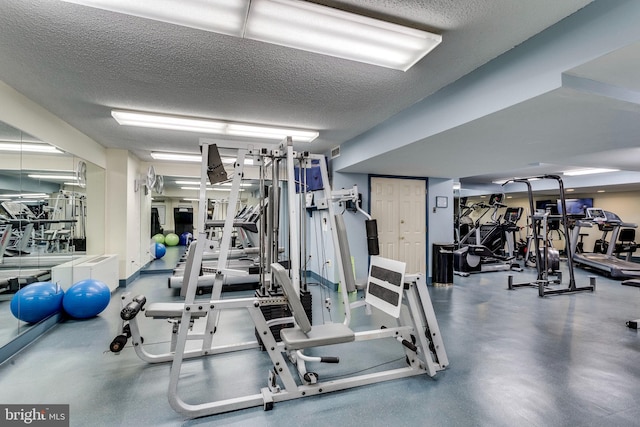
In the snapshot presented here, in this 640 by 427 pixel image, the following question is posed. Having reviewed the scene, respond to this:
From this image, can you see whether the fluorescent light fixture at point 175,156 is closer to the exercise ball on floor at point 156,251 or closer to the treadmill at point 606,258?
the exercise ball on floor at point 156,251

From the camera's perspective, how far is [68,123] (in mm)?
3906

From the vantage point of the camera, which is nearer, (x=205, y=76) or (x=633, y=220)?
(x=205, y=76)

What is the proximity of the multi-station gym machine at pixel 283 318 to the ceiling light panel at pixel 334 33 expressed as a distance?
0.84 m

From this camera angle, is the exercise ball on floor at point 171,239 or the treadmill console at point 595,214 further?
the exercise ball on floor at point 171,239

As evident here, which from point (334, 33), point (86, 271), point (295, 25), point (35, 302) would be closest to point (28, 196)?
point (35, 302)

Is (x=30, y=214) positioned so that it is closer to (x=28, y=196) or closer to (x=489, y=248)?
(x=28, y=196)

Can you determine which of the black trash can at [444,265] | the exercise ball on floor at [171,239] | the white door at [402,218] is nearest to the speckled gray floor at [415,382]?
the black trash can at [444,265]

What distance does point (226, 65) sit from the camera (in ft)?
7.77

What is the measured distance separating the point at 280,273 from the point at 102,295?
3.19 metres

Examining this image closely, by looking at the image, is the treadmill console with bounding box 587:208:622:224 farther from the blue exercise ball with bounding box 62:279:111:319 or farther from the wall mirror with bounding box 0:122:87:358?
the wall mirror with bounding box 0:122:87:358

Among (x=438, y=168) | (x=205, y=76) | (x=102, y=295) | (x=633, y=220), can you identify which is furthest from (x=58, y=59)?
(x=633, y=220)

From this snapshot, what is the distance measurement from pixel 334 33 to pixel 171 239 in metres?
11.8

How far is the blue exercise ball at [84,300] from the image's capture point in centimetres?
377

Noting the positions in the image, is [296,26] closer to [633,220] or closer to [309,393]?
[309,393]
